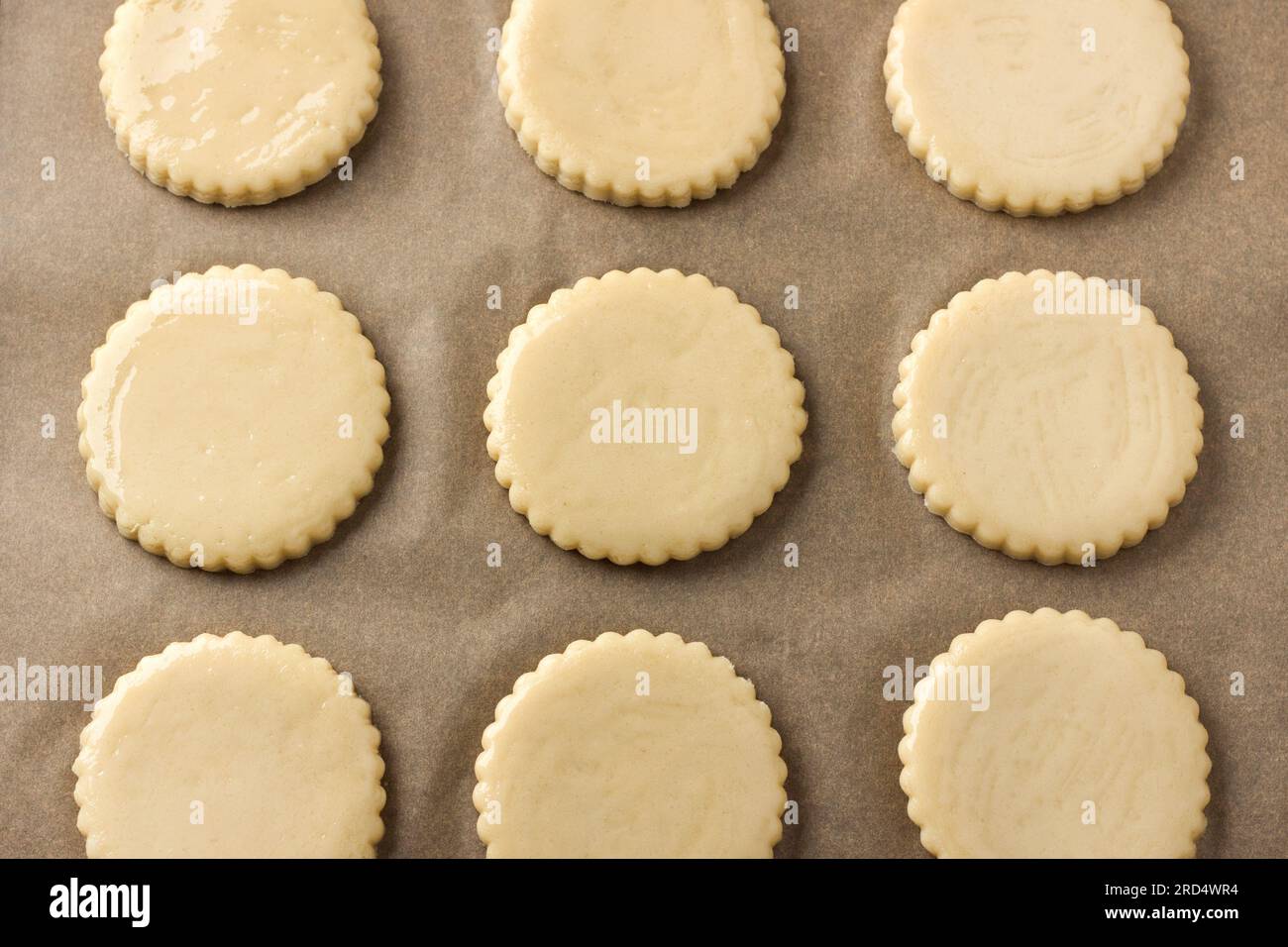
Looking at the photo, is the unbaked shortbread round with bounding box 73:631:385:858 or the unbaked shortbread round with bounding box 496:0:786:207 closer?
the unbaked shortbread round with bounding box 73:631:385:858

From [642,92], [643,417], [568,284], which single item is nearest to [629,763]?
[643,417]

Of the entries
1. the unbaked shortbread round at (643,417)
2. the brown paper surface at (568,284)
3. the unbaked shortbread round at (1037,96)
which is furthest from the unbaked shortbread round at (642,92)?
the unbaked shortbread round at (1037,96)

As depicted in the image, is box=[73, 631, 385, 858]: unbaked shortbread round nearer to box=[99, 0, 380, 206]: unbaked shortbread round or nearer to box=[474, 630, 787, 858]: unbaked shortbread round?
box=[474, 630, 787, 858]: unbaked shortbread round

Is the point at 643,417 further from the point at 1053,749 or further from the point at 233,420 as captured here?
the point at 1053,749

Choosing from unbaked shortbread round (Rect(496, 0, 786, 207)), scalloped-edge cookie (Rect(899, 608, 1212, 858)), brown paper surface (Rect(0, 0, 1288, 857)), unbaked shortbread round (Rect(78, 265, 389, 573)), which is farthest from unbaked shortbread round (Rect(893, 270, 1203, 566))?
unbaked shortbread round (Rect(78, 265, 389, 573))

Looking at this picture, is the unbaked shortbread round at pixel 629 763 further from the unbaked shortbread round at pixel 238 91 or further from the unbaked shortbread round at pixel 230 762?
the unbaked shortbread round at pixel 238 91

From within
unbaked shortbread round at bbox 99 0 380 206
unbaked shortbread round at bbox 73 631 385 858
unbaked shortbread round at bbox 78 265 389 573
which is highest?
unbaked shortbread round at bbox 99 0 380 206
